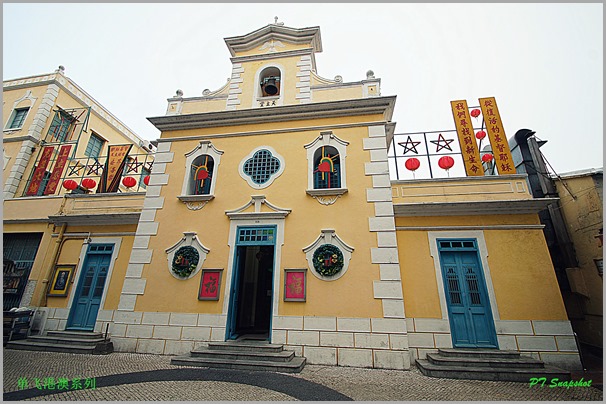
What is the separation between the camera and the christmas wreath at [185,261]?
8.27m

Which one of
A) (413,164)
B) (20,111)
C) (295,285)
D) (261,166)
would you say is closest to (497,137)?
(413,164)

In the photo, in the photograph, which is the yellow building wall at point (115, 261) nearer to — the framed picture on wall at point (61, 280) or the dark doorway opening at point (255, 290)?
the framed picture on wall at point (61, 280)

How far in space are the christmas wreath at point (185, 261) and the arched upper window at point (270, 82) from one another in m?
6.08

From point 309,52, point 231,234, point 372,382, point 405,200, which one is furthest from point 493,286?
point 309,52

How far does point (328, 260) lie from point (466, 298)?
389 centimetres

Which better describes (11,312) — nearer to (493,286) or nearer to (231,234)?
(231,234)

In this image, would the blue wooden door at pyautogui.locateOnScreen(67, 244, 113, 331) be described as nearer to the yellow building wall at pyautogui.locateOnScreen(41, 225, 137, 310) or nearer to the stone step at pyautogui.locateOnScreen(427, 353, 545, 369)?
the yellow building wall at pyautogui.locateOnScreen(41, 225, 137, 310)

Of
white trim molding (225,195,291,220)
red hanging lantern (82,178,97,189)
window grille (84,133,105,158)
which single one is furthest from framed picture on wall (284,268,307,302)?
window grille (84,133,105,158)

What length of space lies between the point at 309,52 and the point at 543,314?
1073 centimetres

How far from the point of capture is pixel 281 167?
906cm

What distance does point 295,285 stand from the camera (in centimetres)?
773

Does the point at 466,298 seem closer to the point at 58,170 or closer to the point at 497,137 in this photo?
the point at 497,137

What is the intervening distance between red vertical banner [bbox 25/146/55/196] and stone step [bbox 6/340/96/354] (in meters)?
7.94

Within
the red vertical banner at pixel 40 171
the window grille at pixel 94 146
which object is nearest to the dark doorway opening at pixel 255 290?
the red vertical banner at pixel 40 171
